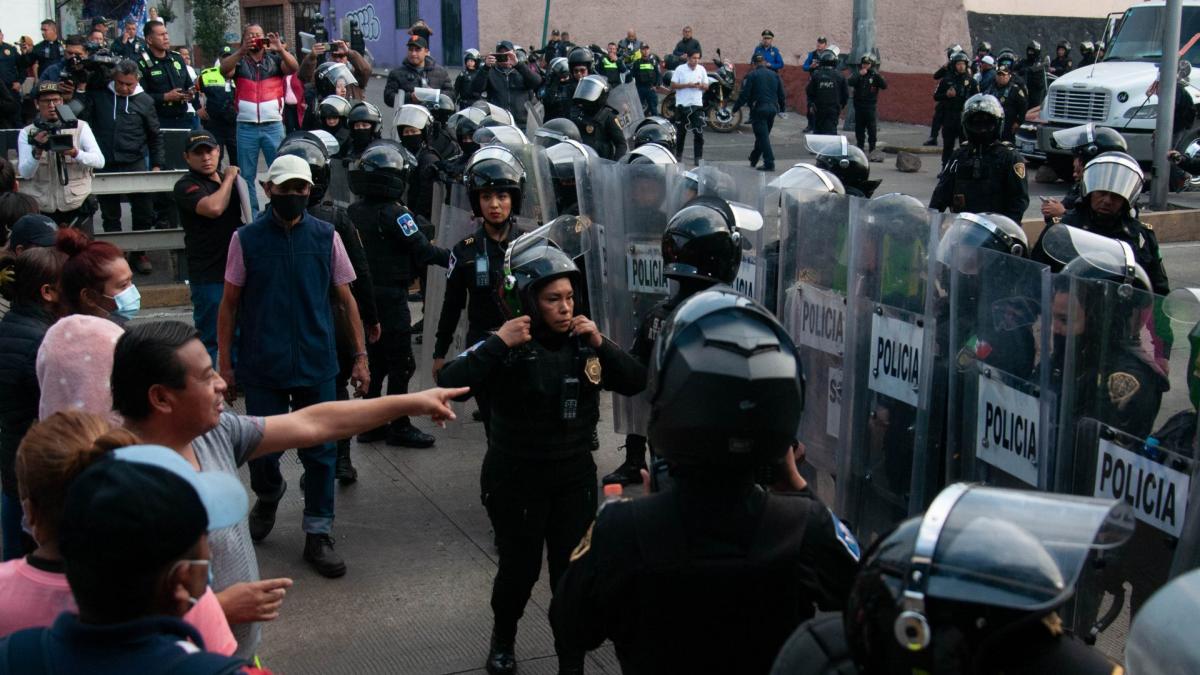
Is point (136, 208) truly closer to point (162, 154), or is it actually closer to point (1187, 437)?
point (162, 154)

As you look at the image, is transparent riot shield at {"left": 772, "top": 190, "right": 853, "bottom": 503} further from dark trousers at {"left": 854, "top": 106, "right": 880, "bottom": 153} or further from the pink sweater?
dark trousers at {"left": 854, "top": 106, "right": 880, "bottom": 153}

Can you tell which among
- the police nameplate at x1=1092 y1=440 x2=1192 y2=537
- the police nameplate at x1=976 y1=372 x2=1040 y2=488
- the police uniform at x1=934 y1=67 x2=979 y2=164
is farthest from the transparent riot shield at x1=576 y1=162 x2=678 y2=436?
the police uniform at x1=934 y1=67 x2=979 y2=164

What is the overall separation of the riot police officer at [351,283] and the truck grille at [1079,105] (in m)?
14.2

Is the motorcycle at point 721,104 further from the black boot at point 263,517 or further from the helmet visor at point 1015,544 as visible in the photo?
the helmet visor at point 1015,544

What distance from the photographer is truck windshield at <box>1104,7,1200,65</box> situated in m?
18.8

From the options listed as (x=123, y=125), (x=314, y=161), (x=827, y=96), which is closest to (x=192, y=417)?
(x=314, y=161)

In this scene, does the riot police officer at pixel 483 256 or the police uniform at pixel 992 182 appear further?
the police uniform at pixel 992 182

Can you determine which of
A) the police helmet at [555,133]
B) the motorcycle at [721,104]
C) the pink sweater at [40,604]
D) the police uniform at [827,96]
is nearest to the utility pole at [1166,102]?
the police uniform at [827,96]

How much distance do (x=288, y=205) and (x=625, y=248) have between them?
6.54 feet

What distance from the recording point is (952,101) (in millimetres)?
19984

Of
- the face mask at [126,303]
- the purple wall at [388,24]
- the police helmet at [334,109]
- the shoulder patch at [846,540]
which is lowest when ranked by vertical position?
the shoulder patch at [846,540]

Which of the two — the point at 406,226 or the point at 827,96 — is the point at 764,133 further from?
the point at 406,226

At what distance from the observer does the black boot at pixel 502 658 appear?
15.4ft

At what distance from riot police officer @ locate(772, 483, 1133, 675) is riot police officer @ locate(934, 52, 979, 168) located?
1829 cm
